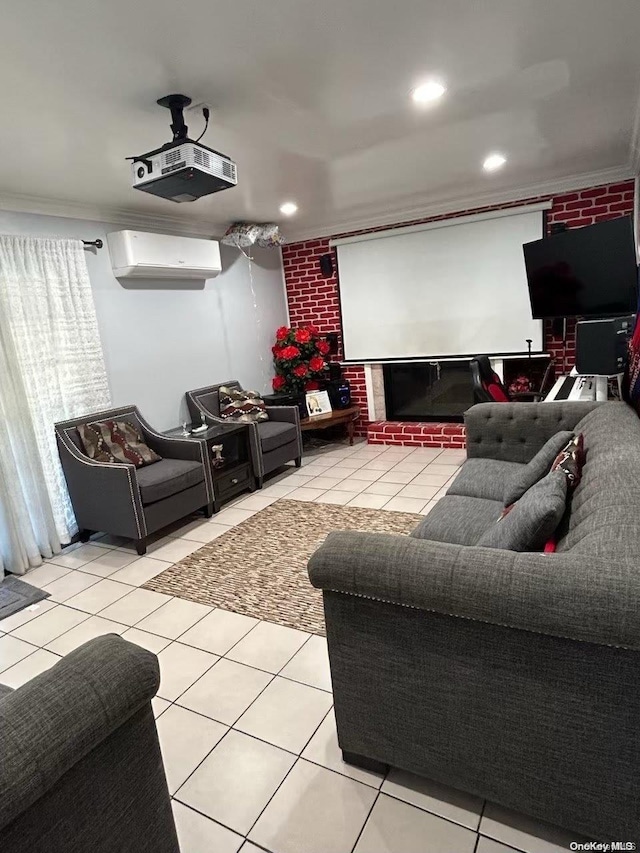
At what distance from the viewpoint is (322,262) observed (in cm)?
568

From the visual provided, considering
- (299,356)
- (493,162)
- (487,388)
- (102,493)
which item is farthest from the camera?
(299,356)

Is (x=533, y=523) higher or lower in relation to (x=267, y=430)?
higher

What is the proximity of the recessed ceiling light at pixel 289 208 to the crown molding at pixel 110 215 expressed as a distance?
688 mm

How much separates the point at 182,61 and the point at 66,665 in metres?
1.99

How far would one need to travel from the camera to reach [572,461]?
1.86 meters

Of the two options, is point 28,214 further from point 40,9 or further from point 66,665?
point 66,665

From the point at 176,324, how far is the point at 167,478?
1.72 m

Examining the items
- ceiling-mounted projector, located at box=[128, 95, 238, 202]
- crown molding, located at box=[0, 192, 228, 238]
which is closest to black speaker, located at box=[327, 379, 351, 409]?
crown molding, located at box=[0, 192, 228, 238]

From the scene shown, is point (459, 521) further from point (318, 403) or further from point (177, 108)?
point (318, 403)

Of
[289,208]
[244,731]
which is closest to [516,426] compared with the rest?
[244,731]

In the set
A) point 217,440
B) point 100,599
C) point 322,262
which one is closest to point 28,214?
point 217,440

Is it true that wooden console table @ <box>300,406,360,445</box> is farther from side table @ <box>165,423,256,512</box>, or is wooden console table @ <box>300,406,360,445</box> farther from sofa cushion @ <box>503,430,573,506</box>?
sofa cushion @ <box>503,430,573,506</box>

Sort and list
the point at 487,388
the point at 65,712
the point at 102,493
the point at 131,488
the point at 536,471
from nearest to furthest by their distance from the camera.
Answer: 1. the point at 65,712
2. the point at 536,471
3. the point at 131,488
4. the point at 102,493
5. the point at 487,388

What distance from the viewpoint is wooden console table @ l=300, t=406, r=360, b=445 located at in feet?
16.9
